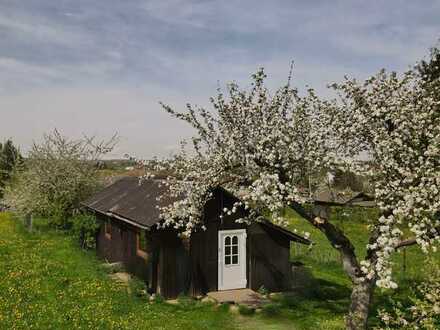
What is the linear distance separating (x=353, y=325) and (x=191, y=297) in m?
6.87

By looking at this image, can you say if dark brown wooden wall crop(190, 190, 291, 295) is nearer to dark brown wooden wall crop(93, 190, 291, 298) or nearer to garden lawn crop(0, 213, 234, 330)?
dark brown wooden wall crop(93, 190, 291, 298)

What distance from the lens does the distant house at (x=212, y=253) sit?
17703 mm

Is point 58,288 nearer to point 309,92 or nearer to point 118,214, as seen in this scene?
point 118,214

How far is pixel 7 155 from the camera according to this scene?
66812 millimetres

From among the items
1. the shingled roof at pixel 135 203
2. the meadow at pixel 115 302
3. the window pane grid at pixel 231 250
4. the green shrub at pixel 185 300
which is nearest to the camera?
the meadow at pixel 115 302

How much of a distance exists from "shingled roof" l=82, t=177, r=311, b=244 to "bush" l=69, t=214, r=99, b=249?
0.77 metres

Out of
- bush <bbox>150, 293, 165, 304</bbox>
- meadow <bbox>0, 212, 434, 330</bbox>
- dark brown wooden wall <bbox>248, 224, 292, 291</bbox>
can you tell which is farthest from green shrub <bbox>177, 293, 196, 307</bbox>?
dark brown wooden wall <bbox>248, 224, 292, 291</bbox>

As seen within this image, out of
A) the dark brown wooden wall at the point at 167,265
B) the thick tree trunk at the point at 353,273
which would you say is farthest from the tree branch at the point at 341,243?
the dark brown wooden wall at the point at 167,265

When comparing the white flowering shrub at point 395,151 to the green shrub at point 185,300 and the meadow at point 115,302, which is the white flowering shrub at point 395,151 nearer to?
the meadow at point 115,302

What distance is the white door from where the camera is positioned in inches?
725

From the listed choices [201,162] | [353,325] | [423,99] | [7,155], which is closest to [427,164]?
[423,99]

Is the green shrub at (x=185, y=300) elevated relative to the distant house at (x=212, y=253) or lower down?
lower down

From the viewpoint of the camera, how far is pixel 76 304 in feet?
52.0

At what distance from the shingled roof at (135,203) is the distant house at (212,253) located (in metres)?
0.06
